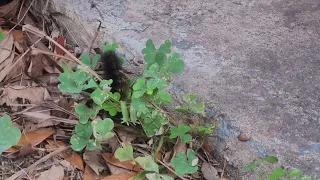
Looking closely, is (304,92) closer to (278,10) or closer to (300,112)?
(300,112)

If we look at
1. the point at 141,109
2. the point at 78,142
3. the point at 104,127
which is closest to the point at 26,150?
the point at 78,142

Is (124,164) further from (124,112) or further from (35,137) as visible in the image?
(35,137)

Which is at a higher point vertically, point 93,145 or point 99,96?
point 99,96

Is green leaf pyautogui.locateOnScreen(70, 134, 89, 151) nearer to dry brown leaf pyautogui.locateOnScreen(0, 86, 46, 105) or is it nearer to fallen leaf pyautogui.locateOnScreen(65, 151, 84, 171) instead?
fallen leaf pyautogui.locateOnScreen(65, 151, 84, 171)

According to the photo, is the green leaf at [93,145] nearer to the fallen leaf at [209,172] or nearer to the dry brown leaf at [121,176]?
the dry brown leaf at [121,176]

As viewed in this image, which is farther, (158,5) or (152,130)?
(158,5)

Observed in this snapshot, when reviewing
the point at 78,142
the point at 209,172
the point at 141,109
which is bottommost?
the point at 209,172

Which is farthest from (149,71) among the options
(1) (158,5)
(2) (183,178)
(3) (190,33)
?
(1) (158,5)

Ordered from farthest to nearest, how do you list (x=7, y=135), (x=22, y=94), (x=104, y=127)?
(x=22, y=94) < (x=104, y=127) < (x=7, y=135)
